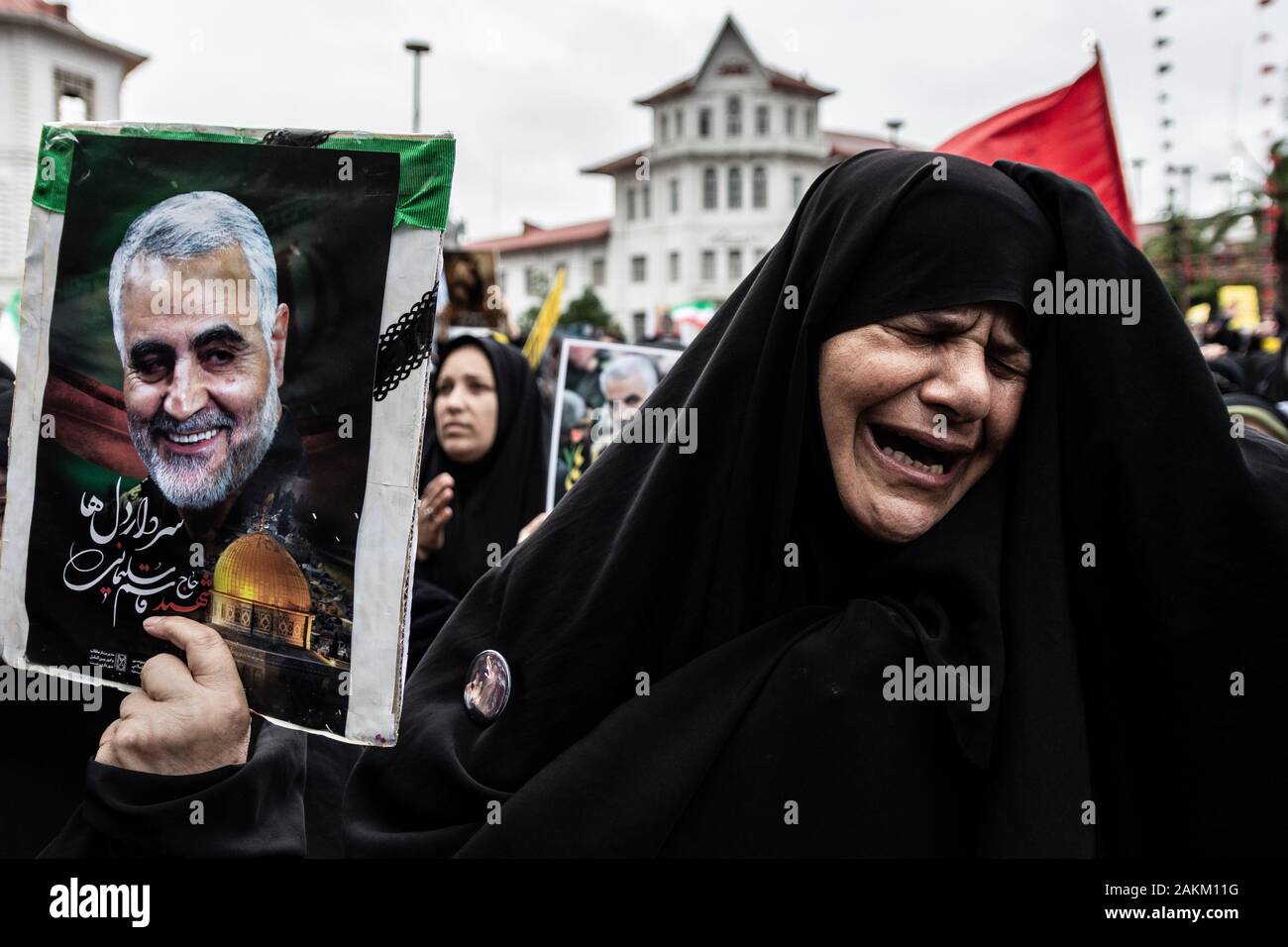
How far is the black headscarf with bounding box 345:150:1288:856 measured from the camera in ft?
5.55

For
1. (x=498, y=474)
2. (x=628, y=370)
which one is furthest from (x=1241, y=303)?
(x=498, y=474)

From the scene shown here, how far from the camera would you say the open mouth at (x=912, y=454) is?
1820 millimetres

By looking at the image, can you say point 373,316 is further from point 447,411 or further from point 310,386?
point 447,411

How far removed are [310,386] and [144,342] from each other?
294mm

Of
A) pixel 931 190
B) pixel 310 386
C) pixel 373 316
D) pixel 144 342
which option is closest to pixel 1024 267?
pixel 931 190

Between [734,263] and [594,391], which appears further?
[734,263]

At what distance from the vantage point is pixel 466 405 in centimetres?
569

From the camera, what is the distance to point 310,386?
180 cm

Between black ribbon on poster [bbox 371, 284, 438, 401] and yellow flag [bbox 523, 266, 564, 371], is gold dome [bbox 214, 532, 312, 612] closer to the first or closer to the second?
black ribbon on poster [bbox 371, 284, 438, 401]

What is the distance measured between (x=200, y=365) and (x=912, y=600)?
46.2 inches

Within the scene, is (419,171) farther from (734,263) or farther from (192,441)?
(734,263)

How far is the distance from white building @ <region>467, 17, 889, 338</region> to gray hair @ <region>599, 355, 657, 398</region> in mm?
49308

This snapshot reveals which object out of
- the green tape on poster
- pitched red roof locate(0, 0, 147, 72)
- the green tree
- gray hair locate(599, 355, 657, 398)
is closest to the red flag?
gray hair locate(599, 355, 657, 398)

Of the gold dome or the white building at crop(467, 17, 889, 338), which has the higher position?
the white building at crop(467, 17, 889, 338)
